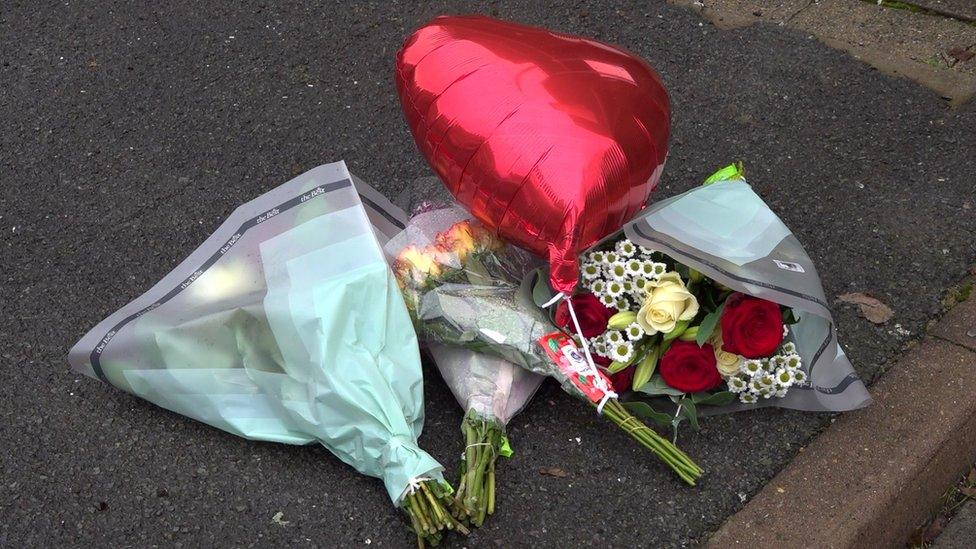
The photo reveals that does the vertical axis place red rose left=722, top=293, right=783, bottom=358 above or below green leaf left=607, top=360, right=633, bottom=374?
above

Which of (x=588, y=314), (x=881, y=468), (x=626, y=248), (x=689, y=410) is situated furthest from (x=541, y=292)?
(x=881, y=468)

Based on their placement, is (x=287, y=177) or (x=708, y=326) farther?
(x=287, y=177)

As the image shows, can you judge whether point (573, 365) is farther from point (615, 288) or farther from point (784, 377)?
point (784, 377)

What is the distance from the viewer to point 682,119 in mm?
3609

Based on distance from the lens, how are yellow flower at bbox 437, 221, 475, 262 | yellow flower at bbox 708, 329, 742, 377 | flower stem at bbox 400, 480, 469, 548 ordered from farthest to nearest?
1. yellow flower at bbox 437, 221, 475, 262
2. yellow flower at bbox 708, 329, 742, 377
3. flower stem at bbox 400, 480, 469, 548

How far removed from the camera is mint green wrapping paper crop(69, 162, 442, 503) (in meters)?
2.26

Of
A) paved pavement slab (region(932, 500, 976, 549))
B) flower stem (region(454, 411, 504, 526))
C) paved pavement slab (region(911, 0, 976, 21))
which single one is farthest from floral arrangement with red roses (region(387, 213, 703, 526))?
paved pavement slab (region(911, 0, 976, 21))

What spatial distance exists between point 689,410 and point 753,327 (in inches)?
10.1

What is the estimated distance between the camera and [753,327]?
225cm

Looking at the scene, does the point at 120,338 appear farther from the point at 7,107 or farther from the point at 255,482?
the point at 7,107

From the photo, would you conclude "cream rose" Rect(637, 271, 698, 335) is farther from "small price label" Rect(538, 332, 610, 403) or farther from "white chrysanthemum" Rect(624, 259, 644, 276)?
"small price label" Rect(538, 332, 610, 403)

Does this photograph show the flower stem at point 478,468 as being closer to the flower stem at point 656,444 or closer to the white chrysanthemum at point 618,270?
the flower stem at point 656,444

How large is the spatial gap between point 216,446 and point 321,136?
1481 mm

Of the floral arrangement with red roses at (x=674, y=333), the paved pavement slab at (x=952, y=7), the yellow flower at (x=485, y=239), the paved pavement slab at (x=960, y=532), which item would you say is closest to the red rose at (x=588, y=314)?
the floral arrangement with red roses at (x=674, y=333)
